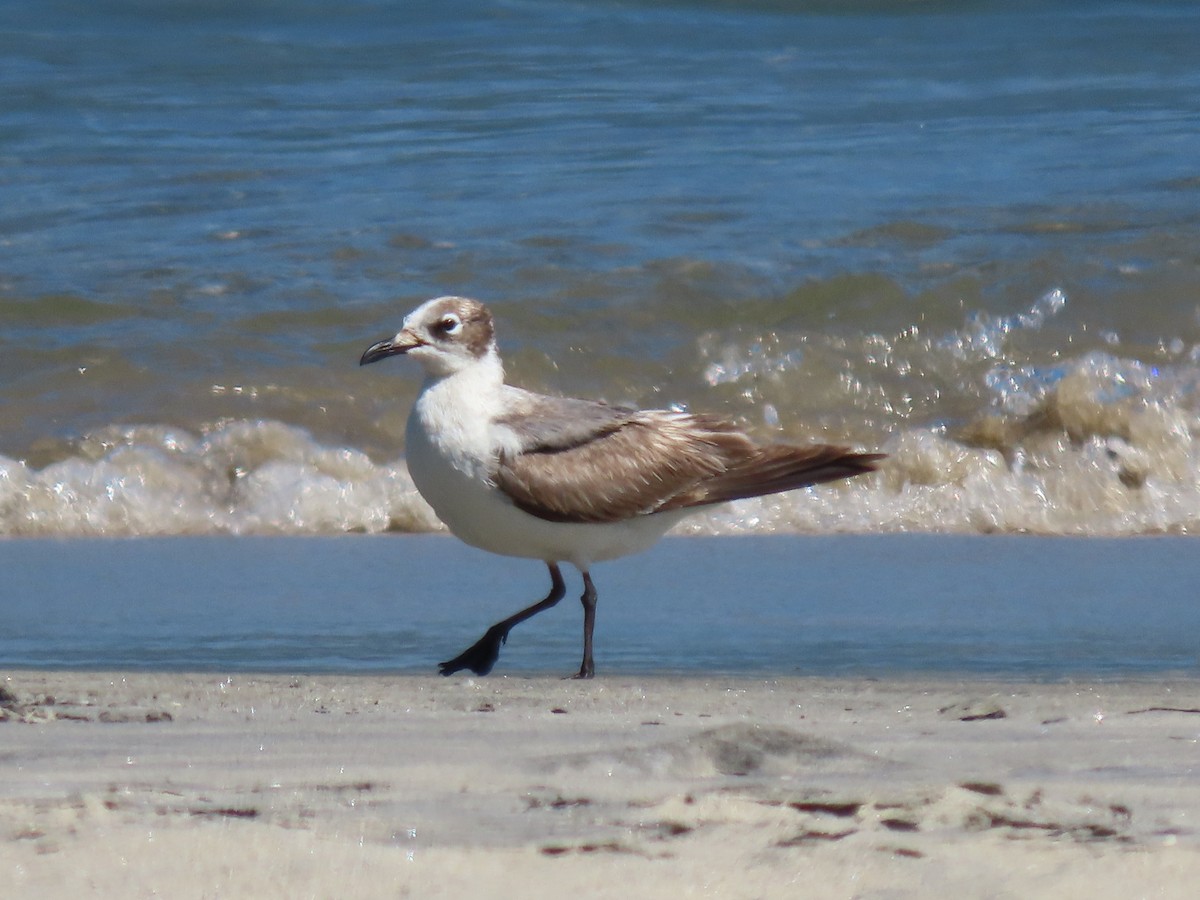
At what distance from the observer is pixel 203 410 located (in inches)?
279

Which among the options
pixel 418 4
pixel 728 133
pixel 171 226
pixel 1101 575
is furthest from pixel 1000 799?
pixel 418 4

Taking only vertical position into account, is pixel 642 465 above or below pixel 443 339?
below

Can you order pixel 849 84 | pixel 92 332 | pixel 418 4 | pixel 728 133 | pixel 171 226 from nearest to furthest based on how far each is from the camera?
pixel 92 332
pixel 171 226
pixel 728 133
pixel 849 84
pixel 418 4

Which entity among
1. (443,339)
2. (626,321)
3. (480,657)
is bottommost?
(480,657)

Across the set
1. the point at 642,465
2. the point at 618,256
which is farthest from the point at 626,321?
the point at 642,465

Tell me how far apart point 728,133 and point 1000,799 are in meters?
9.04

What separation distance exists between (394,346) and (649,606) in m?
1.12

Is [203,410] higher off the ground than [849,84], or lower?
lower

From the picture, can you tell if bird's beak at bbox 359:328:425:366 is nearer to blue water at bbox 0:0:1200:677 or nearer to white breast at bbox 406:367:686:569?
white breast at bbox 406:367:686:569

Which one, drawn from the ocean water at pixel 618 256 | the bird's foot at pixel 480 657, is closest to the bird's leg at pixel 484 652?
the bird's foot at pixel 480 657

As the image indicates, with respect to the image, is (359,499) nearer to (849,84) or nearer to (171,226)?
(171,226)

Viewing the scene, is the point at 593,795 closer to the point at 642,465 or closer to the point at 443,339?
the point at 642,465

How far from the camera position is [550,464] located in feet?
15.3

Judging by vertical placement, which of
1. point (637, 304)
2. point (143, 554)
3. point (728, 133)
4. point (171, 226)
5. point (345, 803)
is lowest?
point (345, 803)
